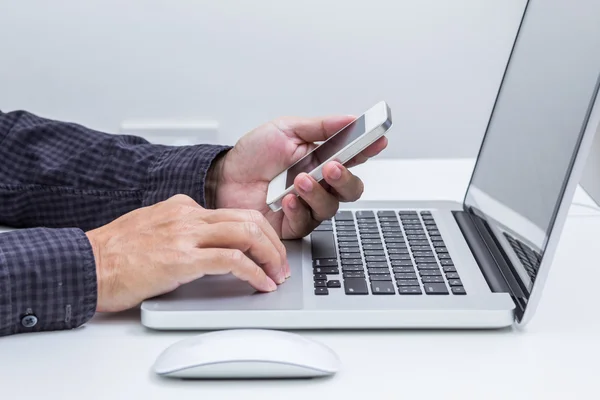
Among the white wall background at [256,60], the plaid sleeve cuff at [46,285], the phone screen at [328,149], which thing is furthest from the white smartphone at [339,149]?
the white wall background at [256,60]

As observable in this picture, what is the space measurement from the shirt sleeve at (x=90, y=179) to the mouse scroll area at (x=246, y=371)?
376mm

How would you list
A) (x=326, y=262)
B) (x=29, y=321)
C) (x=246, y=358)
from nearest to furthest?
(x=246, y=358) < (x=29, y=321) < (x=326, y=262)

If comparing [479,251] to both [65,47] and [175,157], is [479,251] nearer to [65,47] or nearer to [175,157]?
[175,157]

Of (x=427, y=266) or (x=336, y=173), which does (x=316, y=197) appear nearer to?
(x=336, y=173)

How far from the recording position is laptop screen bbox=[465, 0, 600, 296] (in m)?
0.68

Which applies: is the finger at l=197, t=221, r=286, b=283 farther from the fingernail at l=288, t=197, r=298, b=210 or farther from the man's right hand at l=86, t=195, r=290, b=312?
the fingernail at l=288, t=197, r=298, b=210

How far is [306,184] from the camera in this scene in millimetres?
807

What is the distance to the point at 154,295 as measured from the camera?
2.22 ft

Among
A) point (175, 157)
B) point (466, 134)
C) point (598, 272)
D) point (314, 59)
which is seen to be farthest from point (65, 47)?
point (598, 272)

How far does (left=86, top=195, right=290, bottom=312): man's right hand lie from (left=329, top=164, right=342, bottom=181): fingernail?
0.10 m

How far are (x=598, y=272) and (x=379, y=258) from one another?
0.77ft

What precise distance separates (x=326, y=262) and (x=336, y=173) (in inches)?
3.6

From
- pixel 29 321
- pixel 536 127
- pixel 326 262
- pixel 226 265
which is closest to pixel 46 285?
pixel 29 321

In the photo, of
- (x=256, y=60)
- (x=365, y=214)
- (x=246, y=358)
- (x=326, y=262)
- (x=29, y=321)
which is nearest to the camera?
(x=246, y=358)
